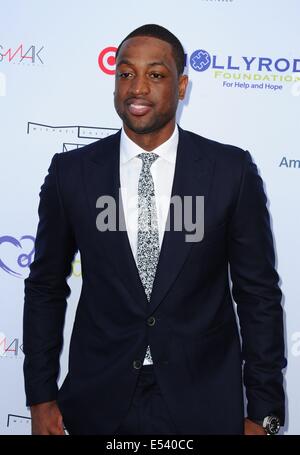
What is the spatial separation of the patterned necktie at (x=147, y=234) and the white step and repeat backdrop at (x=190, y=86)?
77cm

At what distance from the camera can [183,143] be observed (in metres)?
1.95


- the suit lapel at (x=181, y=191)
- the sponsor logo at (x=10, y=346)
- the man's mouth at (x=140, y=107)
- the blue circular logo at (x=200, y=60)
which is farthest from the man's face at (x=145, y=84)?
the sponsor logo at (x=10, y=346)

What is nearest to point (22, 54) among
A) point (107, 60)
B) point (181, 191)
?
point (107, 60)

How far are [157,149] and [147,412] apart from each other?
0.90m

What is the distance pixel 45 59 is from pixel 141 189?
3.41 ft

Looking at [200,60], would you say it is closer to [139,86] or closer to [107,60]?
[107,60]

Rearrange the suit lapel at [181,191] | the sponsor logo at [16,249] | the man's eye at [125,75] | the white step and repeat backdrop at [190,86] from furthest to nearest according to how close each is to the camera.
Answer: the sponsor logo at [16,249] < the white step and repeat backdrop at [190,86] < the man's eye at [125,75] < the suit lapel at [181,191]

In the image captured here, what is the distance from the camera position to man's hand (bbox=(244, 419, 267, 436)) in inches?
73.1

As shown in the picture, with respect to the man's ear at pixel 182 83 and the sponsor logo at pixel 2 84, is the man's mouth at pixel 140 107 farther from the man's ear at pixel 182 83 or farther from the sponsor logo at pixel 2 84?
the sponsor logo at pixel 2 84

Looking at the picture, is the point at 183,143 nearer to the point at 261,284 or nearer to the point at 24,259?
the point at 261,284

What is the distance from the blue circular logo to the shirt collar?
683 mm

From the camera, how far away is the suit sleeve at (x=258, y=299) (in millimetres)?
1854

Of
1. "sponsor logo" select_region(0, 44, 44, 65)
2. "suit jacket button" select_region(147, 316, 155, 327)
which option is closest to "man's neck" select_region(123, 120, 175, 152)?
"suit jacket button" select_region(147, 316, 155, 327)

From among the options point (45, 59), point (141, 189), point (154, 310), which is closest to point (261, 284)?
point (154, 310)
